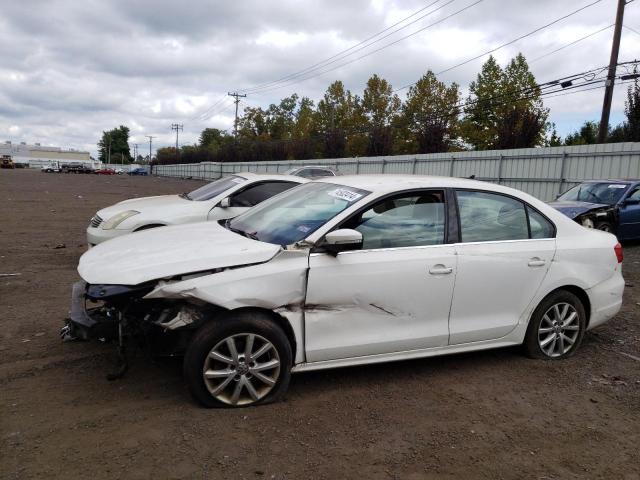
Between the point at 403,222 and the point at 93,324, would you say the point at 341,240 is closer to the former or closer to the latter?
the point at 403,222

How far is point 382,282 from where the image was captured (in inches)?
149

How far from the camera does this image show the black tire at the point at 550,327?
4.48 m

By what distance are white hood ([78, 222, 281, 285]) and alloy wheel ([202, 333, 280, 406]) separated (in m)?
0.52

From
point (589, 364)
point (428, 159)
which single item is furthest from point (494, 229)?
point (428, 159)

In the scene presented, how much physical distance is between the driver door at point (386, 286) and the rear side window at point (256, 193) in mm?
3976

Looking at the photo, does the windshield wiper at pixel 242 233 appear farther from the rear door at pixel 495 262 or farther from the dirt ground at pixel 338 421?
the rear door at pixel 495 262

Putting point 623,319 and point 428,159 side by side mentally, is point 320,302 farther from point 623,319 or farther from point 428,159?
point 428,159

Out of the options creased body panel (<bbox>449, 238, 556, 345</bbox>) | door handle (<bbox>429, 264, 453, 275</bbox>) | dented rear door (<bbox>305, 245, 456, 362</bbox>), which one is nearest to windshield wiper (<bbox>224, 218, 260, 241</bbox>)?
dented rear door (<bbox>305, 245, 456, 362</bbox>)

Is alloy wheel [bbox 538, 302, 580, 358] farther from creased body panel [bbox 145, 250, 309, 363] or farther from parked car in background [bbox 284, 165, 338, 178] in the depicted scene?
parked car in background [bbox 284, 165, 338, 178]

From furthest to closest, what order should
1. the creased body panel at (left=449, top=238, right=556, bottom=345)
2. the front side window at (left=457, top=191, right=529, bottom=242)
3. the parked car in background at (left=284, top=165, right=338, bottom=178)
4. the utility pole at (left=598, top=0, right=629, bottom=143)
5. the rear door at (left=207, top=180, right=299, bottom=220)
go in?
the parked car in background at (left=284, top=165, right=338, bottom=178)
the utility pole at (left=598, top=0, right=629, bottom=143)
the rear door at (left=207, top=180, right=299, bottom=220)
the front side window at (left=457, top=191, right=529, bottom=242)
the creased body panel at (left=449, top=238, right=556, bottom=345)

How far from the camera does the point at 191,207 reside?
7414 millimetres

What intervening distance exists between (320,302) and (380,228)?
76cm

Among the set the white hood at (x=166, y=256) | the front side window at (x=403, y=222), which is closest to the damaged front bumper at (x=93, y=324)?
the white hood at (x=166, y=256)

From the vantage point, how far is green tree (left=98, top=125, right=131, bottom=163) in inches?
6447
